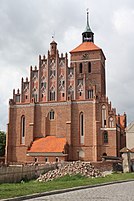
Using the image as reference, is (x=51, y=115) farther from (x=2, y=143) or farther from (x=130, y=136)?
(x=2, y=143)

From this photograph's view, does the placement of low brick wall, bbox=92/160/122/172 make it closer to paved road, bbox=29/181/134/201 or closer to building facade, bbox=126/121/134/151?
building facade, bbox=126/121/134/151

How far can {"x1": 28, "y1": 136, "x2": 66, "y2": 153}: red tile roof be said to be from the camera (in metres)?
48.5

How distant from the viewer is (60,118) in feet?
170

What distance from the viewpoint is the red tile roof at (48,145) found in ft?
159

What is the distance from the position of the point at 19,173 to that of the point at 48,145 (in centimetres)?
2375

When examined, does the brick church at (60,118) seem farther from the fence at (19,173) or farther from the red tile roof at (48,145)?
the fence at (19,173)

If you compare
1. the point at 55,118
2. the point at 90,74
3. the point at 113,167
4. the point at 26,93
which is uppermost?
the point at 90,74

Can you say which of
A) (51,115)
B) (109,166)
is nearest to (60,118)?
(51,115)

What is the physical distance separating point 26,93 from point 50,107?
535 centimetres

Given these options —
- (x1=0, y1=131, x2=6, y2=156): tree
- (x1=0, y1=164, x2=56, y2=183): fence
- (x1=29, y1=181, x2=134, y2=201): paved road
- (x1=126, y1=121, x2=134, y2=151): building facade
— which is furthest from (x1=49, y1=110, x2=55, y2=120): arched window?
(x1=29, y1=181, x2=134, y2=201): paved road

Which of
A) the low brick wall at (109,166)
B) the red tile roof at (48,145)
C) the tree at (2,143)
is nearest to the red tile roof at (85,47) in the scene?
the red tile roof at (48,145)

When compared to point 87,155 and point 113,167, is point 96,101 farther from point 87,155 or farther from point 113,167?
point 113,167

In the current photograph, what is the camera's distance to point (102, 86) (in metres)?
57.8

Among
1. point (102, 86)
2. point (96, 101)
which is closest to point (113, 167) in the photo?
point (96, 101)
